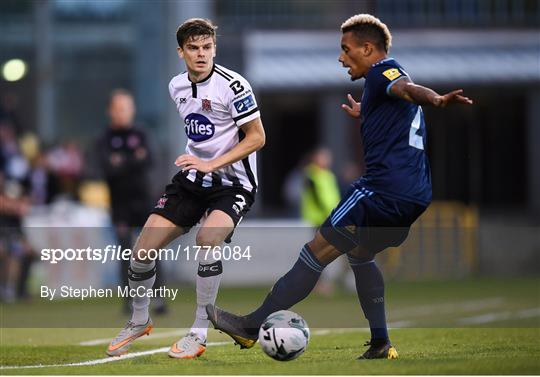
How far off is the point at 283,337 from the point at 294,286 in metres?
0.42

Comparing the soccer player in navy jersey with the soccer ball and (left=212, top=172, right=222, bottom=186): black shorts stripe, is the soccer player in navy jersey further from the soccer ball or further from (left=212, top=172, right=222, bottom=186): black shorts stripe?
(left=212, top=172, right=222, bottom=186): black shorts stripe

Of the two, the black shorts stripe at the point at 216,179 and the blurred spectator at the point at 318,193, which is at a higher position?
the black shorts stripe at the point at 216,179

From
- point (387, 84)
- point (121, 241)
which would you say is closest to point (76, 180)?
point (121, 241)

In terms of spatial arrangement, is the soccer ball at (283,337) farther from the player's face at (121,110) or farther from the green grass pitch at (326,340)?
the player's face at (121,110)

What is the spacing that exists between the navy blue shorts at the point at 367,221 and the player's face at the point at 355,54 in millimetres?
750

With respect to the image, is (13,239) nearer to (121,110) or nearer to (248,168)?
(121,110)

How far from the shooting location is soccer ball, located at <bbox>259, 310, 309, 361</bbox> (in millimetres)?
8336

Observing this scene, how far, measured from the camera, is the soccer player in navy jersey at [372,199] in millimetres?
8422

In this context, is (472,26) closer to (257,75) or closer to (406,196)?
(257,75)

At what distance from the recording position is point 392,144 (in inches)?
332

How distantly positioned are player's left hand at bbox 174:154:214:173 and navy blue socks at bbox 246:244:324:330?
84 cm

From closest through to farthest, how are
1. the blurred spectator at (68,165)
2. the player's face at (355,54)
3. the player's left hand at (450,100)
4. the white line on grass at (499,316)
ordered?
the player's left hand at (450,100), the player's face at (355,54), the white line on grass at (499,316), the blurred spectator at (68,165)

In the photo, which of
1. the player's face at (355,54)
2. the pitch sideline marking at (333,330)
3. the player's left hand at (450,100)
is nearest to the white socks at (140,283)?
the pitch sideline marking at (333,330)

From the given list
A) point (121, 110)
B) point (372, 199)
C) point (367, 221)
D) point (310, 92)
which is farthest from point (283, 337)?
point (310, 92)
